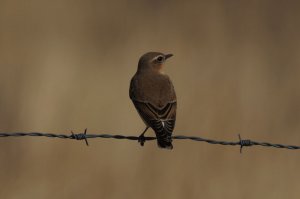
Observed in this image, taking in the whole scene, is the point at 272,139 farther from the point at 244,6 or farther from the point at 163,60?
the point at 244,6

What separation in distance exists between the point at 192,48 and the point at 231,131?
6.34ft

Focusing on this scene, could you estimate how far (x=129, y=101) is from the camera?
13023 mm

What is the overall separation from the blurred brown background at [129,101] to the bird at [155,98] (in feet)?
3.94

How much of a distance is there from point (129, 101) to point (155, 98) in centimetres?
265

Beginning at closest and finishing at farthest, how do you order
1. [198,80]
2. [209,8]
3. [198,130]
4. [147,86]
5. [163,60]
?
[147,86] < [163,60] < [198,130] < [198,80] < [209,8]

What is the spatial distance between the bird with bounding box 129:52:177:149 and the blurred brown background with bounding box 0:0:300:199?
120 cm

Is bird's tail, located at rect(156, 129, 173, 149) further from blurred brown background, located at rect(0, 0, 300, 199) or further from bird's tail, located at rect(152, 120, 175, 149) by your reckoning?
blurred brown background, located at rect(0, 0, 300, 199)

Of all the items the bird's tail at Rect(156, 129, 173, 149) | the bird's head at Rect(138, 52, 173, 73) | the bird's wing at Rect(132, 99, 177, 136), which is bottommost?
the bird's tail at Rect(156, 129, 173, 149)

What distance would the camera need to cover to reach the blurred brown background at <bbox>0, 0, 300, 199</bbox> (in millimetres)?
12000

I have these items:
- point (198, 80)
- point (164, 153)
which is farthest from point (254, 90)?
point (164, 153)

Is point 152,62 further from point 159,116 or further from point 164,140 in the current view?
point 164,140

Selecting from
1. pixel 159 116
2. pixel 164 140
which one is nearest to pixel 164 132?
pixel 164 140

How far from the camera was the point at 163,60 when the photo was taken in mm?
11758

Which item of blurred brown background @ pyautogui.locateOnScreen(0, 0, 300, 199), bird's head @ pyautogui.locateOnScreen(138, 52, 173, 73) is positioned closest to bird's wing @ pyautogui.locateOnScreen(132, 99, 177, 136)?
bird's head @ pyautogui.locateOnScreen(138, 52, 173, 73)
